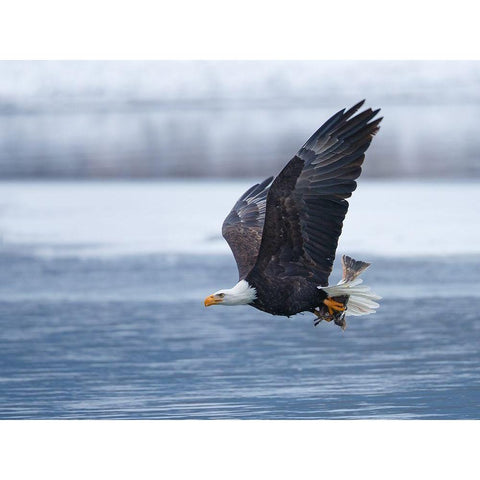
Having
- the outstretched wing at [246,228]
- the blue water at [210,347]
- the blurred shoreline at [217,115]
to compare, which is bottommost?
the blue water at [210,347]

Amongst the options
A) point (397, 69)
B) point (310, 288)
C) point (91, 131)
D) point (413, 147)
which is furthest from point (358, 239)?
point (310, 288)

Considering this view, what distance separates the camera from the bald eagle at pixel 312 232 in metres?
5.15

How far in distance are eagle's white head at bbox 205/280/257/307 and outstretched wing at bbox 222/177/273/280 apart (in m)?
0.20

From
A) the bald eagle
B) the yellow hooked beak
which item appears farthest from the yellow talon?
the yellow hooked beak

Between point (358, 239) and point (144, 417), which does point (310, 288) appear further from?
point (358, 239)

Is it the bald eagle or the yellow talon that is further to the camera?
the yellow talon

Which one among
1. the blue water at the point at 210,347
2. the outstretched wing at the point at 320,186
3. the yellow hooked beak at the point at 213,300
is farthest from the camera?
the blue water at the point at 210,347

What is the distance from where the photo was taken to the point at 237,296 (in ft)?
18.1

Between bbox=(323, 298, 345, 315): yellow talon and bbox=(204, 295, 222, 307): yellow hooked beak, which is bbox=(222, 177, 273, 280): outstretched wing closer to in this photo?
bbox=(204, 295, 222, 307): yellow hooked beak

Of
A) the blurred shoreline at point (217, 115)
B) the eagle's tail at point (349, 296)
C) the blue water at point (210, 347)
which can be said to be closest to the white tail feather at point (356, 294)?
the eagle's tail at point (349, 296)

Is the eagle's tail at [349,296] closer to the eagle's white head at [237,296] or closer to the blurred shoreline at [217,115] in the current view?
the eagle's white head at [237,296]

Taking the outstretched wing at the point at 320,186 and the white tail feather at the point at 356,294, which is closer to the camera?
the outstretched wing at the point at 320,186

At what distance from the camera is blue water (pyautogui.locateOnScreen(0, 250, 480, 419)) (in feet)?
22.2

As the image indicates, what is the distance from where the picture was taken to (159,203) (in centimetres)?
755
